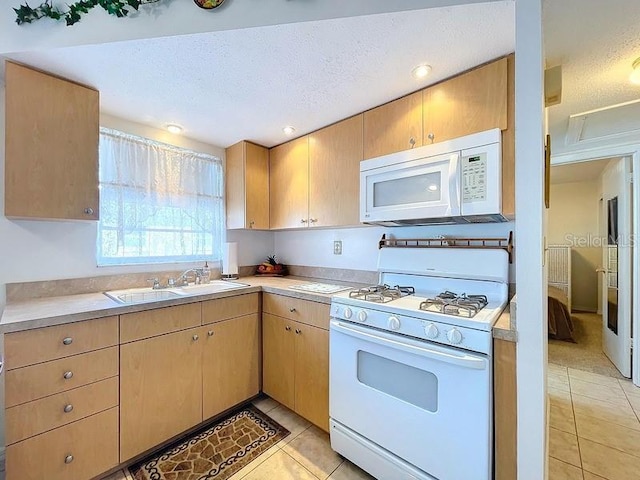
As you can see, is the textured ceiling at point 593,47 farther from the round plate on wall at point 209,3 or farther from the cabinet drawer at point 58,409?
the cabinet drawer at point 58,409

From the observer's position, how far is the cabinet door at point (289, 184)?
2367 mm

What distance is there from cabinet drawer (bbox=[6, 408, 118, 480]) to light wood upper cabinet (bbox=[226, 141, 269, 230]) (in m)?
1.63

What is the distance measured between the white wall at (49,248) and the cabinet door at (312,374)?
4.55 ft

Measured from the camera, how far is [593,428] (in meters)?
1.87

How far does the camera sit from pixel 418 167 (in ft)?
5.35

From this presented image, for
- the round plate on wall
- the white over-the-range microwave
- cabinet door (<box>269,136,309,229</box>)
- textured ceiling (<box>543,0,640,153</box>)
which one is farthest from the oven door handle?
the round plate on wall

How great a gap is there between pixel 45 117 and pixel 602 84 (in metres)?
3.40

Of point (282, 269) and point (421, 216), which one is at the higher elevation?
point (421, 216)

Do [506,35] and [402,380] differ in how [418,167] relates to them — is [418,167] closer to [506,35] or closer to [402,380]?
[506,35]

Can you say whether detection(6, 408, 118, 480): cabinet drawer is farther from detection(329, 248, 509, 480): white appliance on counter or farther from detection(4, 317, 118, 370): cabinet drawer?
detection(329, 248, 509, 480): white appliance on counter

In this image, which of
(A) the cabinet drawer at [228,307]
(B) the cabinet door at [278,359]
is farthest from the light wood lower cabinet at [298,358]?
(A) the cabinet drawer at [228,307]

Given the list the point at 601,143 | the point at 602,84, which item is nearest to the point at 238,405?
the point at 602,84

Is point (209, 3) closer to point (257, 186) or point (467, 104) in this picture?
point (467, 104)

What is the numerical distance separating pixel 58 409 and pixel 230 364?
911mm
